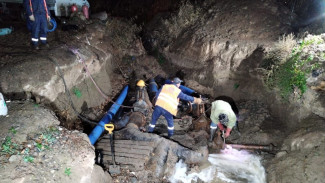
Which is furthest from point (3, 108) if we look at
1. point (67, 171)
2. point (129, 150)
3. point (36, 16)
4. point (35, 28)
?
point (36, 16)

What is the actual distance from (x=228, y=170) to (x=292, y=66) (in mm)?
3318

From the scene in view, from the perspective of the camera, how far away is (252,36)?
8.05 m

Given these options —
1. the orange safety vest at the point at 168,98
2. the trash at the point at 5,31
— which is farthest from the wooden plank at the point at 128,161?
the trash at the point at 5,31

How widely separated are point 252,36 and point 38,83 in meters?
7.31

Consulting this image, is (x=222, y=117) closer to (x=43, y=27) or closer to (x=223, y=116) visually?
(x=223, y=116)

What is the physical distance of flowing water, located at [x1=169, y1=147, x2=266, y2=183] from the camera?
5148 millimetres

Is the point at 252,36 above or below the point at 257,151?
above

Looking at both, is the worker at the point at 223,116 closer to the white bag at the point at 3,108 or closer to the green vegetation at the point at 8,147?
the green vegetation at the point at 8,147

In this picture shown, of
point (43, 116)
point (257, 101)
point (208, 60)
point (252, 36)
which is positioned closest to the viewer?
point (43, 116)

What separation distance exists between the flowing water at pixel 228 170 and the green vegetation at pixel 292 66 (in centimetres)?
207

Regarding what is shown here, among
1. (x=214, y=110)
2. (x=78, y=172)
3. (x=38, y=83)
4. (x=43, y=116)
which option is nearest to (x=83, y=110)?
(x=38, y=83)

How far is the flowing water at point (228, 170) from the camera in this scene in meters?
5.15

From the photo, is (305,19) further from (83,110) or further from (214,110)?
(83,110)

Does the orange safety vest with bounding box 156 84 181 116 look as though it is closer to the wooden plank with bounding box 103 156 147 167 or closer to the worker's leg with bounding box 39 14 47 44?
the wooden plank with bounding box 103 156 147 167
